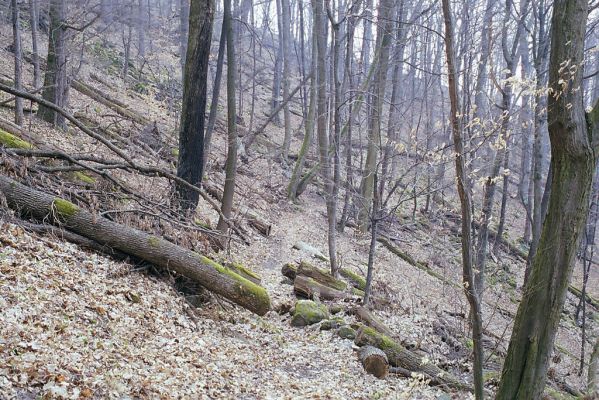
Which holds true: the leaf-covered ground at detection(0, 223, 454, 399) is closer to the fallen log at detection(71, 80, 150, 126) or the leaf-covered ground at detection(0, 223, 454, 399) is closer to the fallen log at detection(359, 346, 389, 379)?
the fallen log at detection(359, 346, 389, 379)

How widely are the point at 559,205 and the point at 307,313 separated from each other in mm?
4506

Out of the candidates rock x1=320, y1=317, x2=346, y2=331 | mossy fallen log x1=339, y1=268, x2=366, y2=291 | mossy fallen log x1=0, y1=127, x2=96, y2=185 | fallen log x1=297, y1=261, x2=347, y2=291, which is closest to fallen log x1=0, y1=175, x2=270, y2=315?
rock x1=320, y1=317, x2=346, y2=331

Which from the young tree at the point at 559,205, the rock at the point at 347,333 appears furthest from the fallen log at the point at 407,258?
the young tree at the point at 559,205

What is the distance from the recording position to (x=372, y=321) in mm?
7957

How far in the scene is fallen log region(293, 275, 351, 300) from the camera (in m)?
9.18

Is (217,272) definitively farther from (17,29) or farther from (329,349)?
(17,29)

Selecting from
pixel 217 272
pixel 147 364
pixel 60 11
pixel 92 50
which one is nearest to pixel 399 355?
pixel 217 272

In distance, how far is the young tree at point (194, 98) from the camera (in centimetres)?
857

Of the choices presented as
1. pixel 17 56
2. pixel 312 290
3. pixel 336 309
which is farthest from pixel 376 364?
pixel 17 56

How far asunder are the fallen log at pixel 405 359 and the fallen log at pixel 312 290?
1.95m

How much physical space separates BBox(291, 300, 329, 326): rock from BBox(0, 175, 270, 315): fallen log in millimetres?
849

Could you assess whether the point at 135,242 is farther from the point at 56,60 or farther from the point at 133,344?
the point at 56,60

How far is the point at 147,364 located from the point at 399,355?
3796 mm

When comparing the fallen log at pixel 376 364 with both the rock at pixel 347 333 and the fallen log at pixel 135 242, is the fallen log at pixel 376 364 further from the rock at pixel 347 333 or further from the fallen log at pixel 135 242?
the fallen log at pixel 135 242
